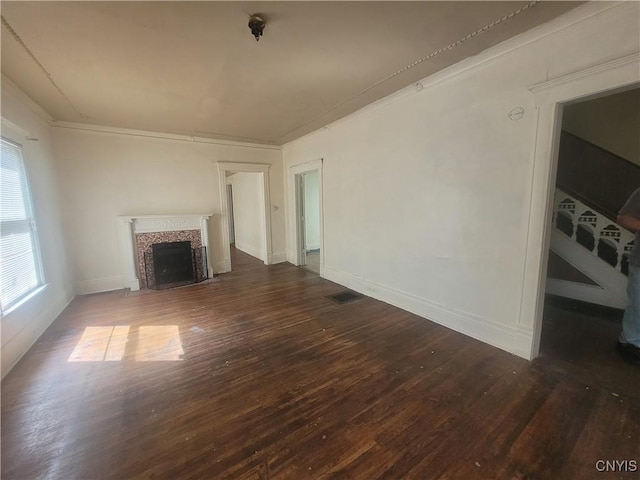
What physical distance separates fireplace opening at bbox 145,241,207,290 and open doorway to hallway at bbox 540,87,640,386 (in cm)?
514

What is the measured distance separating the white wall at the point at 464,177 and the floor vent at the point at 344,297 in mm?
180

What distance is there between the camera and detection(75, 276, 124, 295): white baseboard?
4.34 metres

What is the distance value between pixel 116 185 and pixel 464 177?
5.19 meters

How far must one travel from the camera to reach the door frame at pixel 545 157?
5.94 ft

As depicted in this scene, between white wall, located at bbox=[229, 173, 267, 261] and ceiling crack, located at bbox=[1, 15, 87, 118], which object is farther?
white wall, located at bbox=[229, 173, 267, 261]

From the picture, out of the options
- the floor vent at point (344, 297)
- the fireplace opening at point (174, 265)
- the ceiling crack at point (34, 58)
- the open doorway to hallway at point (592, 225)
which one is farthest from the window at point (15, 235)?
the open doorway to hallway at point (592, 225)

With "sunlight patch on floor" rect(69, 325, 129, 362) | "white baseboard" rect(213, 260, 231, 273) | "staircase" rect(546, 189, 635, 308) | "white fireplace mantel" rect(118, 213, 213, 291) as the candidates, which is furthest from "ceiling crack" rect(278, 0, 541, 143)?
"sunlight patch on floor" rect(69, 325, 129, 362)

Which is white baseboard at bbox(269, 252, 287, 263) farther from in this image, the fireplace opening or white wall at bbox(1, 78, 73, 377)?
white wall at bbox(1, 78, 73, 377)

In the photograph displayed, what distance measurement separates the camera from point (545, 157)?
2.14 meters

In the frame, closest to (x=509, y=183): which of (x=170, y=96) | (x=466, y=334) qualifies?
(x=466, y=334)

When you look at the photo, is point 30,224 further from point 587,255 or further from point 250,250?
point 587,255

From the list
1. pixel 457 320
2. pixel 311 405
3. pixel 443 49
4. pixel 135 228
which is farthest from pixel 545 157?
pixel 135 228

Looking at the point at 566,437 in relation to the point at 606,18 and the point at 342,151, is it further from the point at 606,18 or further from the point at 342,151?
the point at 342,151

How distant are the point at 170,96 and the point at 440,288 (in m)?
3.85
